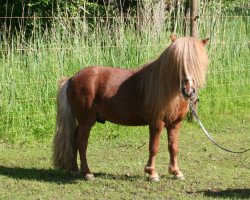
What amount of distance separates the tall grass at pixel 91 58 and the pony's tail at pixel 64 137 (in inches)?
79.3

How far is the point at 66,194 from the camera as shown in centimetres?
570

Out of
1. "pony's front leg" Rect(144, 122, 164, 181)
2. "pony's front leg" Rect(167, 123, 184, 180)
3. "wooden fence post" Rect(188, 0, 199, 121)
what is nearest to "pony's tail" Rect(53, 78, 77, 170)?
"pony's front leg" Rect(144, 122, 164, 181)

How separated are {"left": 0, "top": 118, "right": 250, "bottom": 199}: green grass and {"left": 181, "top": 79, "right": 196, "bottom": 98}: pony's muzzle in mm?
1022

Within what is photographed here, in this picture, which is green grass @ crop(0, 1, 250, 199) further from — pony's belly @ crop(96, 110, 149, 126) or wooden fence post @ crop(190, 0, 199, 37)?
pony's belly @ crop(96, 110, 149, 126)

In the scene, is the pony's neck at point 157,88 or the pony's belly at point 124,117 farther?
the pony's belly at point 124,117

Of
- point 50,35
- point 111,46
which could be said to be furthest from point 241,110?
point 50,35

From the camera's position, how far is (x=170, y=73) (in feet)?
18.7

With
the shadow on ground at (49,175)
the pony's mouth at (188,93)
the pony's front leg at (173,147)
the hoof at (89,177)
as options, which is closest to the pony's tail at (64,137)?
the shadow on ground at (49,175)

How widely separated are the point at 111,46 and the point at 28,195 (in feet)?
14.1

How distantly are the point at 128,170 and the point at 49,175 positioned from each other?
37.1 inches

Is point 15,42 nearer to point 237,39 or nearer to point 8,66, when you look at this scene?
point 8,66

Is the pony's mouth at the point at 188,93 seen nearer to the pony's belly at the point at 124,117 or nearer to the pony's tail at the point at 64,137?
the pony's belly at the point at 124,117

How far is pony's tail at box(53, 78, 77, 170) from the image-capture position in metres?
6.41

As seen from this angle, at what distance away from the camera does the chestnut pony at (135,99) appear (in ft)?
18.3
